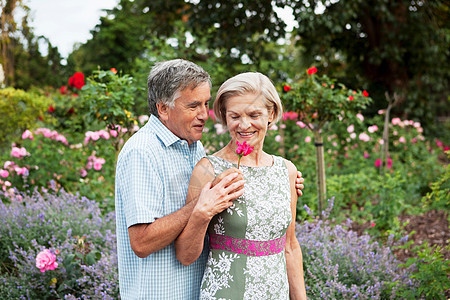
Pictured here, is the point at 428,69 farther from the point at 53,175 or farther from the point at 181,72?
the point at 181,72

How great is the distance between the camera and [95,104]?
11.7 ft

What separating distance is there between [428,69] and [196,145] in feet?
25.2

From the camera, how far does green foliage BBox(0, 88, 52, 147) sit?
6.07 meters

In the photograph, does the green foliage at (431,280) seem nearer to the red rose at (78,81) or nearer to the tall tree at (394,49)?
the red rose at (78,81)

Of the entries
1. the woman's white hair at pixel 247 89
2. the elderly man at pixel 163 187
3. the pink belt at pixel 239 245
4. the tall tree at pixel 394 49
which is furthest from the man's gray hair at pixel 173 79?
the tall tree at pixel 394 49

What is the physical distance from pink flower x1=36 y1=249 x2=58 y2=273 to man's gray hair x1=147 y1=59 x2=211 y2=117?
1.51 metres

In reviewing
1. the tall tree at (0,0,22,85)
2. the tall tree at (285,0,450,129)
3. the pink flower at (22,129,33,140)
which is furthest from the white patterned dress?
the tall tree at (0,0,22,85)

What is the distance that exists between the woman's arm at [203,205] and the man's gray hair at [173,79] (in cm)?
35

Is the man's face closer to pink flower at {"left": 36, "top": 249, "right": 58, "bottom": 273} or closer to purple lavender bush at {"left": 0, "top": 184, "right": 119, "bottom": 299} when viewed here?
purple lavender bush at {"left": 0, "top": 184, "right": 119, "bottom": 299}

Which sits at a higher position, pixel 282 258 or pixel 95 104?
pixel 95 104

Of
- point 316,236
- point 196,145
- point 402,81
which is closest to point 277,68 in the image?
point 402,81

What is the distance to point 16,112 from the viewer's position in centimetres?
618

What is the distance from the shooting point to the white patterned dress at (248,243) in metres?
1.56

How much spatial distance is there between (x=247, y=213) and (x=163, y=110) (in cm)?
51
